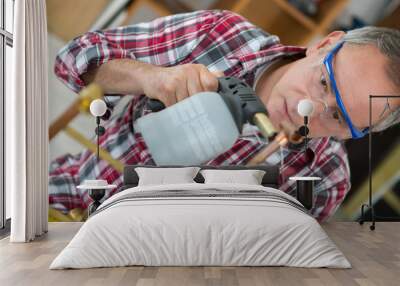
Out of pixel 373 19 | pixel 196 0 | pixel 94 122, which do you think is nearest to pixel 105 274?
pixel 94 122

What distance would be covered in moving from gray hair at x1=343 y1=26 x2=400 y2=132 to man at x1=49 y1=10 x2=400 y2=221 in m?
0.01

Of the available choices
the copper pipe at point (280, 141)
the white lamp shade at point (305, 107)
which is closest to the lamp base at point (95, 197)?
the copper pipe at point (280, 141)

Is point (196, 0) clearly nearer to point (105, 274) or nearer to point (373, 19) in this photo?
point (373, 19)

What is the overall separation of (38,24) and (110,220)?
269 cm

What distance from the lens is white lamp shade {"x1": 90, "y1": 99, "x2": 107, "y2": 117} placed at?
6.83m

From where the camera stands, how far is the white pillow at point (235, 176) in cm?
638

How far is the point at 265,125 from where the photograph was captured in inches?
273

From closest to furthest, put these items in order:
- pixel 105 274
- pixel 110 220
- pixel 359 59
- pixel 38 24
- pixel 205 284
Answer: pixel 205 284 → pixel 105 274 → pixel 110 220 → pixel 38 24 → pixel 359 59

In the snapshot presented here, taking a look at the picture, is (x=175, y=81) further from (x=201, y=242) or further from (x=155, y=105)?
(x=201, y=242)

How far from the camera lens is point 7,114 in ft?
21.6

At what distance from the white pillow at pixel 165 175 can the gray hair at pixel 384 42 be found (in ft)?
7.34

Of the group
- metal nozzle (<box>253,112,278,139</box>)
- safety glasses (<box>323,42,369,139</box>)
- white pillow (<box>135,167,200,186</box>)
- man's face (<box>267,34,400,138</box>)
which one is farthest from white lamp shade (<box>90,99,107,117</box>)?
safety glasses (<box>323,42,369,139</box>)

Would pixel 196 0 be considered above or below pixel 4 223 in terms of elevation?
above

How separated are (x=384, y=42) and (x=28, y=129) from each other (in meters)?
4.11
